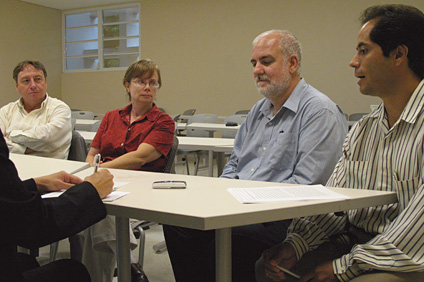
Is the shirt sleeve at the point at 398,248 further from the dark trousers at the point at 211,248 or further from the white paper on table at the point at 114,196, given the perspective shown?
the white paper on table at the point at 114,196

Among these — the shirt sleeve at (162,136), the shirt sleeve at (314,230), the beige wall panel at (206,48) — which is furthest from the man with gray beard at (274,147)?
the beige wall panel at (206,48)

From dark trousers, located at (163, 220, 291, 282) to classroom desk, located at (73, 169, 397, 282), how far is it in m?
0.25

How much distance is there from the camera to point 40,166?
193cm

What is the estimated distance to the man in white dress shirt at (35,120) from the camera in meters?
2.69

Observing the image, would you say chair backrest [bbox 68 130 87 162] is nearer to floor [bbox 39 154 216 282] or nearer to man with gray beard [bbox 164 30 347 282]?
floor [bbox 39 154 216 282]

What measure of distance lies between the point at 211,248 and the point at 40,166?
0.92m

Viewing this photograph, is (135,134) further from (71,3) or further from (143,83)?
(71,3)

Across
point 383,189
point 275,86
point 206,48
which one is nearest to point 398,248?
point 383,189

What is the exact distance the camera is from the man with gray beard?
1.65m

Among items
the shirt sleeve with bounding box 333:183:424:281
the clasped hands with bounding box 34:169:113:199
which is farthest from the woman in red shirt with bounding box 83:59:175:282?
the shirt sleeve with bounding box 333:183:424:281

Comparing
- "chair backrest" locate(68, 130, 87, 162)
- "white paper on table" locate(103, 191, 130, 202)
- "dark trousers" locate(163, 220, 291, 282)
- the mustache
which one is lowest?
"dark trousers" locate(163, 220, 291, 282)

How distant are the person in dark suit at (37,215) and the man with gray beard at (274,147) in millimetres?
660

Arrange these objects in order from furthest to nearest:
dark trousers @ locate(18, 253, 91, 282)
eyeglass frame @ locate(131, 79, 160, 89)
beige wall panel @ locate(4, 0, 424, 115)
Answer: beige wall panel @ locate(4, 0, 424, 115)
eyeglass frame @ locate(131, 79, 160, 89)
dark trousers @ locate(18, 253, 91, 282)

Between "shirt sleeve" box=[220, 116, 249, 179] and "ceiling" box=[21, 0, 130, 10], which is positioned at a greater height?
"ceiling" box=[21, 0, 130, 10]
